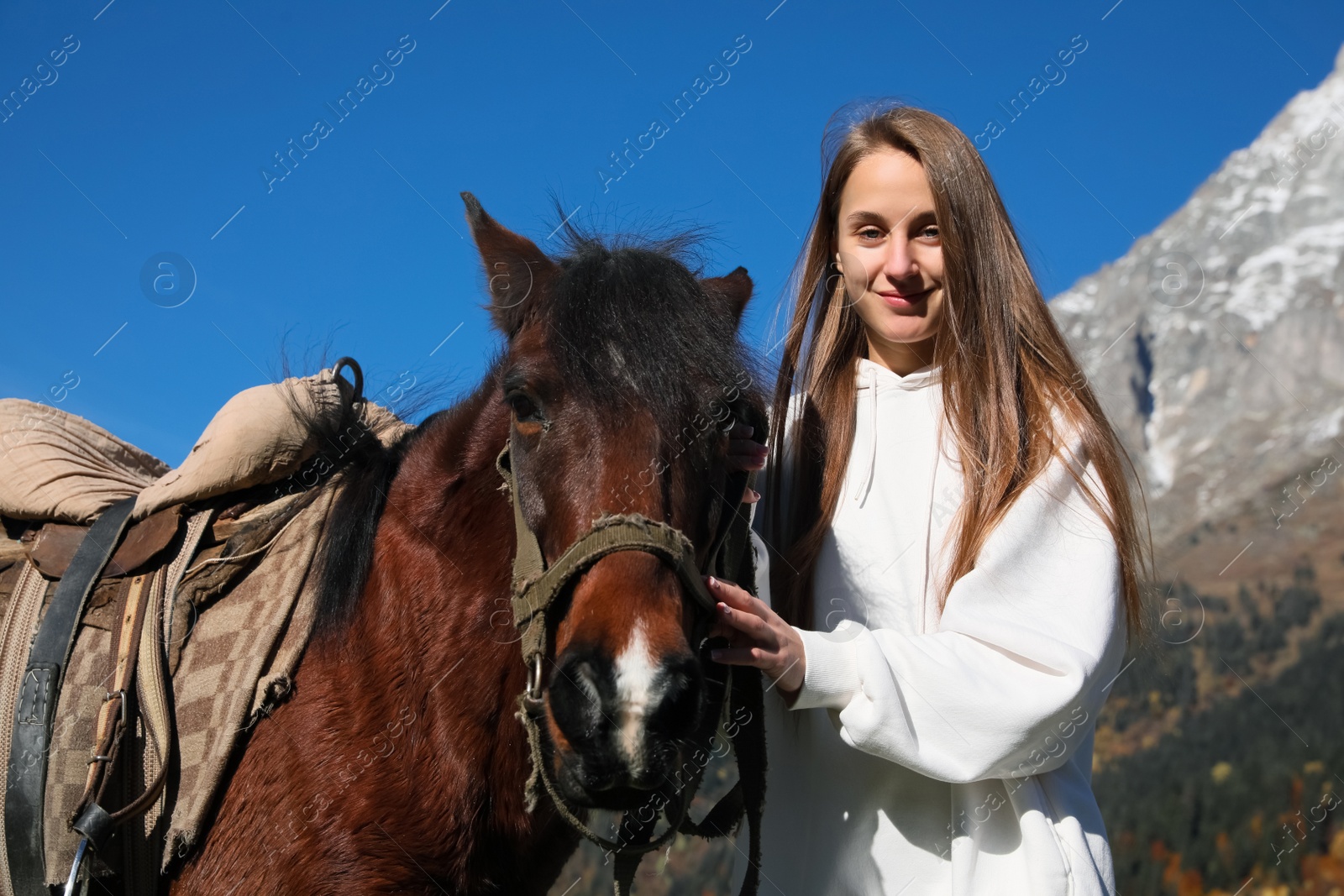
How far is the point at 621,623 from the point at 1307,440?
18.8m

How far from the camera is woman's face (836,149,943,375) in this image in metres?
2.38

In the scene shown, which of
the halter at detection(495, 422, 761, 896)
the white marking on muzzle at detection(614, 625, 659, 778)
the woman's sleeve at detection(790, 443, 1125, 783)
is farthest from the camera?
Answer: the woman's sleeve at detection(790, 443, 1125, 783)

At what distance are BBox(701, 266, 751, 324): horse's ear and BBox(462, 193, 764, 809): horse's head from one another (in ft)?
0.44

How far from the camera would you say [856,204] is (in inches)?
97.6

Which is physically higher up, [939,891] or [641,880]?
[939,891]

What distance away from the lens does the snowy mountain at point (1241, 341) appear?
50.9 ft

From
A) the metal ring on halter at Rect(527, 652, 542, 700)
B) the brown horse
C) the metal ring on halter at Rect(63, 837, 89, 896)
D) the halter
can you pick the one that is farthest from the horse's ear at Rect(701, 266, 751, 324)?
the metal ring on halter at Rect(63, 837, 89, 896)

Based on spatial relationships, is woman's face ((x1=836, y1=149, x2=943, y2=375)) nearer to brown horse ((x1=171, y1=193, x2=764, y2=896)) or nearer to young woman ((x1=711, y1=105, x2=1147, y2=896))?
young woman ((x1=711, y1=105, x2=1147, y2=896))

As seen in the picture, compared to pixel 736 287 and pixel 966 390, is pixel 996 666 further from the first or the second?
pixel 736 287

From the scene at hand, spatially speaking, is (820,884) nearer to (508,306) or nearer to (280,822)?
(280,822)

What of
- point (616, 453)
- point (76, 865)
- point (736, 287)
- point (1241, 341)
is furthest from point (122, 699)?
point (1241, 341)

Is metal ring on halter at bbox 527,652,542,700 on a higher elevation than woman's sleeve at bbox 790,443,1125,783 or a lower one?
higher

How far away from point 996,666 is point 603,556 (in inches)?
34.2

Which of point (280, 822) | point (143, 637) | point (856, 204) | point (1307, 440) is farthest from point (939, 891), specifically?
point (1307, 440)
